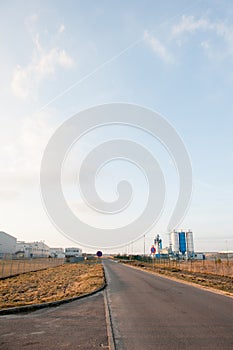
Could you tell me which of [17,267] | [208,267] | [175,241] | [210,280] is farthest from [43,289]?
[175,241]

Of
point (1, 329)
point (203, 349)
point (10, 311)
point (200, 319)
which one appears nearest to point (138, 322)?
point (200, 319)

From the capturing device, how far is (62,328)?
733 cm

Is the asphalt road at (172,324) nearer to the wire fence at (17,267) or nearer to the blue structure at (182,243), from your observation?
the wire fence at (17,267)

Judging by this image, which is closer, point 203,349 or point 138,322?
point 203,349

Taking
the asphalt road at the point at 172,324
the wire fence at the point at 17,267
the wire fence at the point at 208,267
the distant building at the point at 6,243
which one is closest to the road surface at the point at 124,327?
the asphalt road at the point at 172,324

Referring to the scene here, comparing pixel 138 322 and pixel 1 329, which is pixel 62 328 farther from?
pixel 138 322

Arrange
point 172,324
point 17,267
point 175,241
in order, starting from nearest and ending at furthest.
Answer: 1. point 172,324
2. point 17,267
3. point 175,241

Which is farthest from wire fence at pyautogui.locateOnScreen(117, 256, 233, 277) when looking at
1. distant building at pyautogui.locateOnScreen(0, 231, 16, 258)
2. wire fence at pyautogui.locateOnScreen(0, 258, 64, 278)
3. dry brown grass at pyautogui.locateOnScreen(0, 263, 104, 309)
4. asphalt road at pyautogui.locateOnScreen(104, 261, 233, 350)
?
distant building at pyautogui.locateOnScreen(0, 231, 16, 258)

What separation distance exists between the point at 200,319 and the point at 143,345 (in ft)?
10.1

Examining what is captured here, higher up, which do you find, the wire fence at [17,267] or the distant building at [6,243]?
the distant building at [6,243]

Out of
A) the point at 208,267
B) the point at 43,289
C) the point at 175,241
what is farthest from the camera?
the point at 175,241

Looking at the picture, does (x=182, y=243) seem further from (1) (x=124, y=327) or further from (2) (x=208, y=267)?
(1) (x=124, y=327)

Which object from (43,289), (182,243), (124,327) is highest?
(182,243)

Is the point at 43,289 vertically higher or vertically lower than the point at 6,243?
lower
